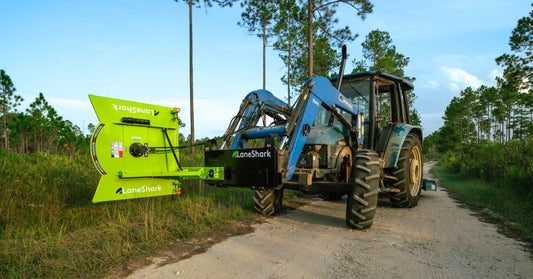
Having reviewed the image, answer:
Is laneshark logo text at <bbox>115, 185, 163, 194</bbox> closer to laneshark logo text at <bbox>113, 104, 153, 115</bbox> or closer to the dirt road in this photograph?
laneshark logo text at <bbox>113, 104, 153, 115</bbox>

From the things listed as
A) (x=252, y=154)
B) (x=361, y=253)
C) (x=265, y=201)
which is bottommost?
(x=361, y=253)

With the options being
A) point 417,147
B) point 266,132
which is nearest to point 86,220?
point 266,132

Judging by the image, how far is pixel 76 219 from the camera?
189 inches

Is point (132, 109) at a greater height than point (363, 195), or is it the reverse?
point (132, 109)

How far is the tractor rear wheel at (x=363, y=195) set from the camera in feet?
15.0

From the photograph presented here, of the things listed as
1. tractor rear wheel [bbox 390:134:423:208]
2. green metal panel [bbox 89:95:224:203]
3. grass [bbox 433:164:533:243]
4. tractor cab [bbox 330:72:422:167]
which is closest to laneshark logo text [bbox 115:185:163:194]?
green metal panel [bbox 89:95:224:203]

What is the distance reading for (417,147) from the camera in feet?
23.9

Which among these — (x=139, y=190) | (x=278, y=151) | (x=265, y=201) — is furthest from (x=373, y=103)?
(x=139, y=190)

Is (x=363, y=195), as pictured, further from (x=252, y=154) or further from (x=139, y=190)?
(x=139, y=190)

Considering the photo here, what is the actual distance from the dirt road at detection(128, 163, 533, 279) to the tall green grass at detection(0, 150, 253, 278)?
0.60 m

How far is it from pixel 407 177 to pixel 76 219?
19.3 feet

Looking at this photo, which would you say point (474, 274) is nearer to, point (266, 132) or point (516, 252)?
point (516, 252)

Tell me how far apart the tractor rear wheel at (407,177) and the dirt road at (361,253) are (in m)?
0.91

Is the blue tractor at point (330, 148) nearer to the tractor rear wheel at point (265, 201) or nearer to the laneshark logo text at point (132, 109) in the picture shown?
the tractor rear wheel at point (265, 201)
